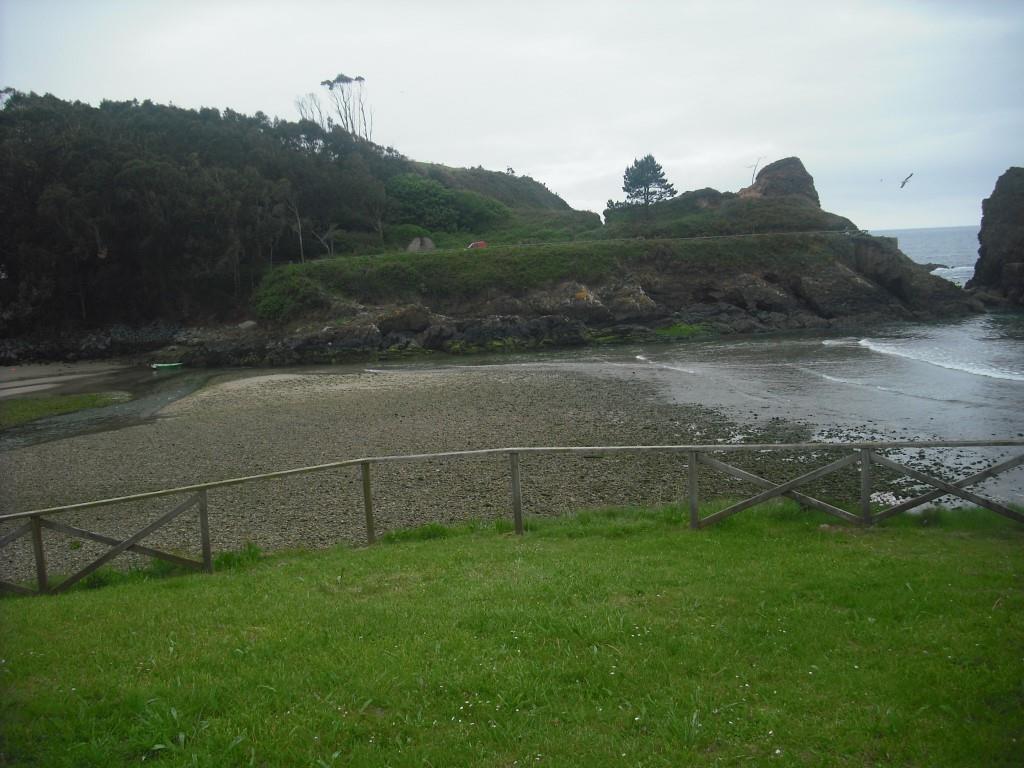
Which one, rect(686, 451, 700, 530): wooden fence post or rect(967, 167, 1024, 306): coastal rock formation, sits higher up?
rect(967, 167, 1024, 306): coastal rock formation

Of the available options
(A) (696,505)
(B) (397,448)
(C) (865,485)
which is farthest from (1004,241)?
(A) (696,505)

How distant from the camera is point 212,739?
4543mm

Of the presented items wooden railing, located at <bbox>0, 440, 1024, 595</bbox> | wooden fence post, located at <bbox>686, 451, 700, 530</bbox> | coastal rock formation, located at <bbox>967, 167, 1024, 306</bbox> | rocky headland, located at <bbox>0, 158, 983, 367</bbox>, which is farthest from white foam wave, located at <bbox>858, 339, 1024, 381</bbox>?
coastal rock formation, located at <bbox>967, 167, 1024, 306</bbox>

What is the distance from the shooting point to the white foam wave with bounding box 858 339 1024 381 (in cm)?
2939

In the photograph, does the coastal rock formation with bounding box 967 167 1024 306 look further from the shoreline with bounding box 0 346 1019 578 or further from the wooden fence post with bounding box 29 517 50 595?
the wooden fence post with bounding box 29 517 50 595

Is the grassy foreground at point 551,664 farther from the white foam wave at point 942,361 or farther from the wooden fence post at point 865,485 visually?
the white foam wave at point 942,361

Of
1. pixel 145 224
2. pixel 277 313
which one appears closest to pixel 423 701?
pixel 277 313

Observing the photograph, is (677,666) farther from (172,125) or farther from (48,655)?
(172,125)

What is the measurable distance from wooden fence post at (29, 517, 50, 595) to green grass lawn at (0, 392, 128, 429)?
22547 millimetres

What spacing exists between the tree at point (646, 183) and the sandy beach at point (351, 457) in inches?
2587

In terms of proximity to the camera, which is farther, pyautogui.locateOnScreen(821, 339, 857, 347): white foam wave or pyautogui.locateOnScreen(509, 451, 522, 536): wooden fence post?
pyautogui.locateOnScreen(821, 339, 857, 347): white foam wave

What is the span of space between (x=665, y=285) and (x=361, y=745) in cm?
6014

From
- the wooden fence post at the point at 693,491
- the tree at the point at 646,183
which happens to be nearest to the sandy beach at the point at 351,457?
the wooden fence post at the point at 693,491

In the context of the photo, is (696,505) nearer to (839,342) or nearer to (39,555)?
(39,555)
